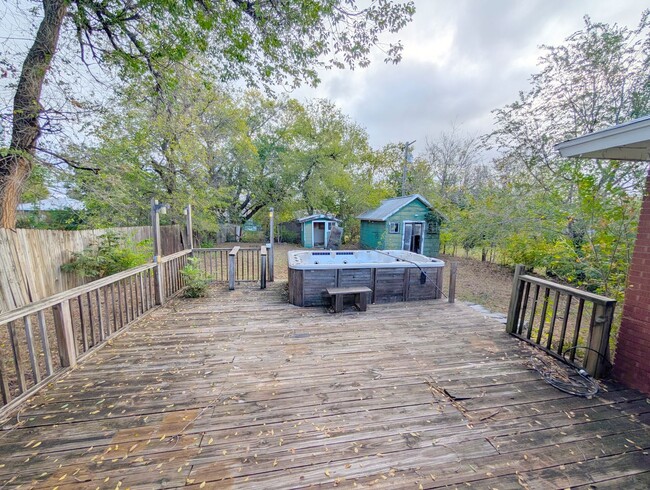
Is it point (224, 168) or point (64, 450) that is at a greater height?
point (224, 168)

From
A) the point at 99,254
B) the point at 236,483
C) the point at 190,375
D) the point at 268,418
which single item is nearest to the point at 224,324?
the point at 190,375

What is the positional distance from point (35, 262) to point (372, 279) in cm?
558

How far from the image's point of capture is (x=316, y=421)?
1961 millimetres

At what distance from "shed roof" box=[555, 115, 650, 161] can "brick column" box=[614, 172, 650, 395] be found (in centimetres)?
38

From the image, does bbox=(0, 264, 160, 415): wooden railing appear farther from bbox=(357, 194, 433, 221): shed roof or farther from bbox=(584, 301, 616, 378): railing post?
bbox=(357, 194, 433, 221): shed roof

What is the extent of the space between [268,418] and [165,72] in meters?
5.50

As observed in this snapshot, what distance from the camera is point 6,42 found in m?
3.26

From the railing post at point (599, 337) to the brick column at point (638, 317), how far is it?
0.39ft

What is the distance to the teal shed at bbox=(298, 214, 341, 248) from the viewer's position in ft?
54.3

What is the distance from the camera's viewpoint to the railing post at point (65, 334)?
2455mm

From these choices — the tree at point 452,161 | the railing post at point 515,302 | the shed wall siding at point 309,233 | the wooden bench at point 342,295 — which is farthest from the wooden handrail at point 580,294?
the shed wall siding at point 309,233

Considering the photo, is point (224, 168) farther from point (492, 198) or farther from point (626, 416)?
point (626, 416)

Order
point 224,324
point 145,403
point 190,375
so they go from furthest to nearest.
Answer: point 224,324
point 190,375
point 145,403

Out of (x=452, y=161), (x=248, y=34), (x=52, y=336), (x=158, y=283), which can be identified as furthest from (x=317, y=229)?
(x=52, y=336)
